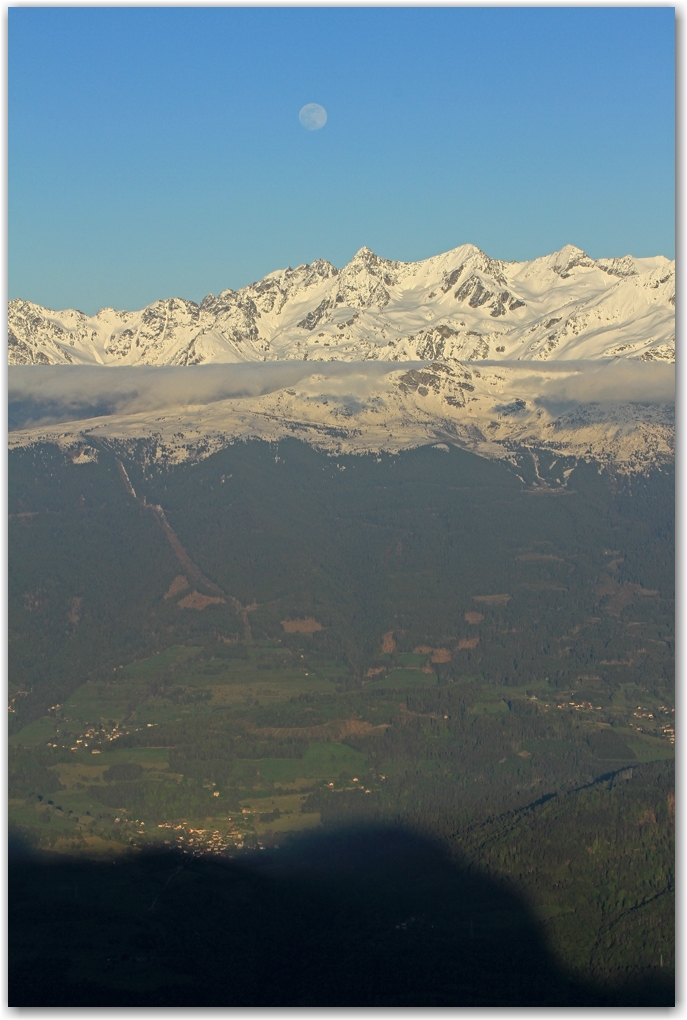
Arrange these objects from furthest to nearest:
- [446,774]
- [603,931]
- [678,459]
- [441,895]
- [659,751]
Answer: [659,751] → [446,774] → [441,895] → [603,931] → [678,459]

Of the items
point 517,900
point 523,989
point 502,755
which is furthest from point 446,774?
point 523,989

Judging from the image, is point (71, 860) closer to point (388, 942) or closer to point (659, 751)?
point (388, 942)

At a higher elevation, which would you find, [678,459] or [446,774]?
[678,459]

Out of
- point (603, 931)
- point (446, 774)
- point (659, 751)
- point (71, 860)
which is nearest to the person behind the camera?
point (603, 931)

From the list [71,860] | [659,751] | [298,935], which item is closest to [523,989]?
[298,935]

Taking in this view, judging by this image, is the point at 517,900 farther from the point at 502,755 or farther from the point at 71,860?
the point at 502,755

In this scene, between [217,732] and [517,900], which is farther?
[217,732]
